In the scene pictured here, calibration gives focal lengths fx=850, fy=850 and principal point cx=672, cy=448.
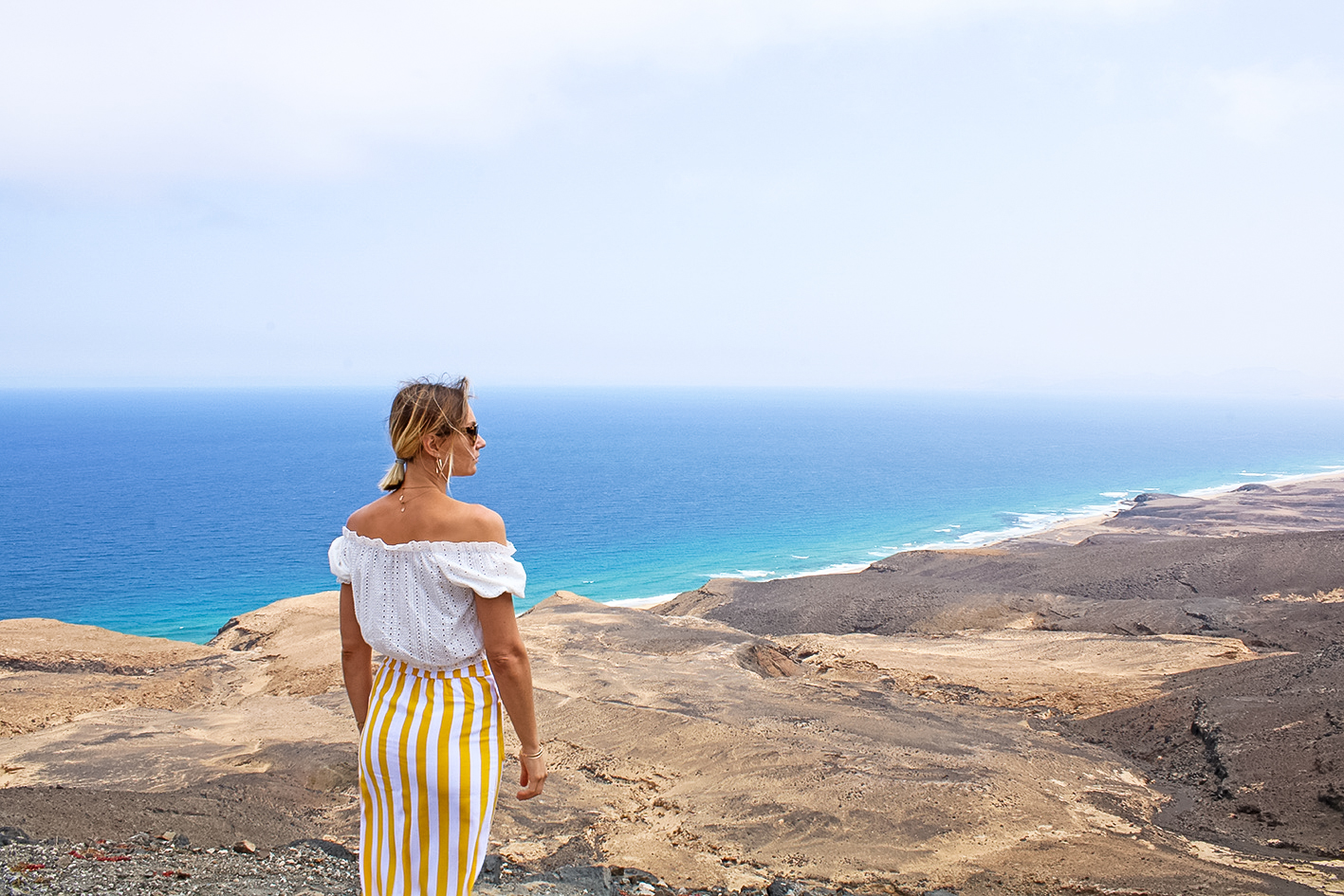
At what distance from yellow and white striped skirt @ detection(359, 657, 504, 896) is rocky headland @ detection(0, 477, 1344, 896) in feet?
11.3

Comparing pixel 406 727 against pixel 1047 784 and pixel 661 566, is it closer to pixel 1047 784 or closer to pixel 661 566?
pixel 1047 784

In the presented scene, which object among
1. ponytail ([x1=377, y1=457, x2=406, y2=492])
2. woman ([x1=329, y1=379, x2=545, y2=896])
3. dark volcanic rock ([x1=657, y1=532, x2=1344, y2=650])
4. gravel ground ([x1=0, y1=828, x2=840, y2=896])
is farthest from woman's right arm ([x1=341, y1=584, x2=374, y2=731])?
dark volcanic rock ([x1=657, y1=532, x2=1344, y2=650])

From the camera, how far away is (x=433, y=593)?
269cm

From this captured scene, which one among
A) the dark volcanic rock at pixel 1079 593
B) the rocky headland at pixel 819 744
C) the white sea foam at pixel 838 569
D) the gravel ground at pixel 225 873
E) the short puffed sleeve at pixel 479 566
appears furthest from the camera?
the white sea foam at pixel 838 569

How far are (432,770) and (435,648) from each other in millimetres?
392

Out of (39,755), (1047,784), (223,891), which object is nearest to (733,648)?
(1047,784)

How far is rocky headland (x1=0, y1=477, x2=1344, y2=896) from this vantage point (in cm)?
766

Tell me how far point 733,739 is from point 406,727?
31.3ft

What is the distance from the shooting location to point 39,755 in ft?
36.3

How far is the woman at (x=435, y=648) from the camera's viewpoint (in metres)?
2.69

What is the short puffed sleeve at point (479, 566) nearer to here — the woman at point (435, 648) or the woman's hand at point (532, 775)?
the woman at point (435, 648)

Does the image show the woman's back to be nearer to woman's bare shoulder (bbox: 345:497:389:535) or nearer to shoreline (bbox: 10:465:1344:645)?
woman's bare shoulder (bbox: 345:497:389:535)

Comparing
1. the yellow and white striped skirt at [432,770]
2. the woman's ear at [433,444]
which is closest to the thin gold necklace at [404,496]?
the woman's ear at [433,444]

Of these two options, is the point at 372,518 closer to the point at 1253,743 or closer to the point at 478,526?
the point at 478,526
